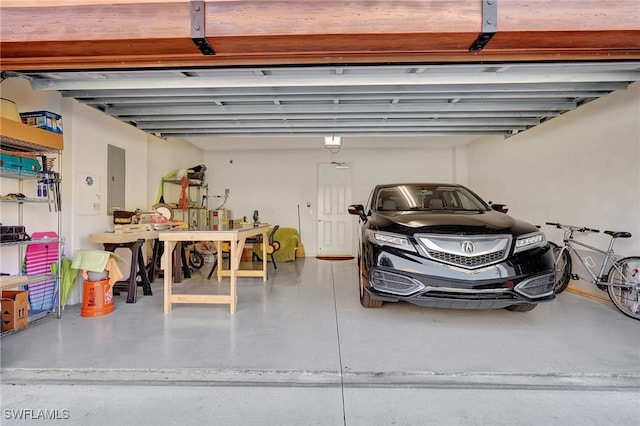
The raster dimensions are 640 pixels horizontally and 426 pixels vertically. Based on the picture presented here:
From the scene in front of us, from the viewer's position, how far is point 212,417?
66.4 inches

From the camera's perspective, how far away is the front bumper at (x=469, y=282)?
257 centimetres

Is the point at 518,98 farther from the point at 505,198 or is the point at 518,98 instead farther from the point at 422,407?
the point at 422,407

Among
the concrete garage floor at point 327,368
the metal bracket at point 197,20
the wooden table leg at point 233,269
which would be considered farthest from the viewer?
the wooden table leg at point 233,269

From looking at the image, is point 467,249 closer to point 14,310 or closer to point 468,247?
point 468,247

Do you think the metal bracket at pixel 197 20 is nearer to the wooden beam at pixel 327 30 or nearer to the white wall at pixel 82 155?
the wooden beam at pixel 327 30

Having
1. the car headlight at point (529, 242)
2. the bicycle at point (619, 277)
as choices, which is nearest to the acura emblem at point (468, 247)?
the car headlight at point (529, 242)

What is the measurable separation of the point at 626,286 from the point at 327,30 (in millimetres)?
3865

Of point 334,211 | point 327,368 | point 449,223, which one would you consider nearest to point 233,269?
point 327,368

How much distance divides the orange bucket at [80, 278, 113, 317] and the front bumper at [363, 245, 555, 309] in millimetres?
2874

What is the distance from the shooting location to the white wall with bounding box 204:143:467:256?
296 inches

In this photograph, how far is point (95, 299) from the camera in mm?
3256

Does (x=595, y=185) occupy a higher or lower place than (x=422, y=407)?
higher

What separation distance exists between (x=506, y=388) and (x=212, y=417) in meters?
1.75

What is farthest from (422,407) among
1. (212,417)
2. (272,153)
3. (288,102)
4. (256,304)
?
(272,153)
